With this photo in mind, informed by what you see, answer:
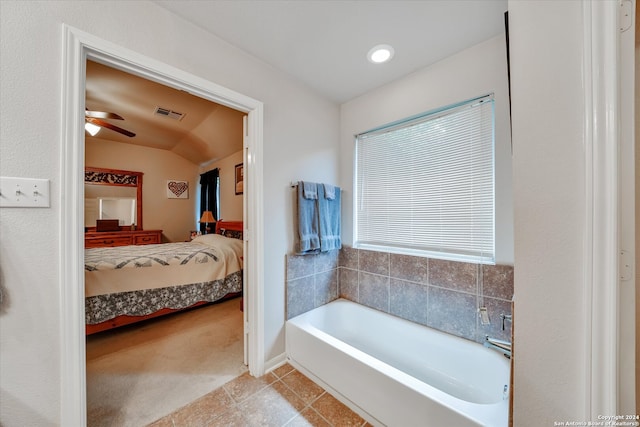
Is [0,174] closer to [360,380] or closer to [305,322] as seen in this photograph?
[305,322]

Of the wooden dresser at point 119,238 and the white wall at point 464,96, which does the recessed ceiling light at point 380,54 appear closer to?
the white wall at point 464,96

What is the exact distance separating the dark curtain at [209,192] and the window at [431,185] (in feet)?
11.5

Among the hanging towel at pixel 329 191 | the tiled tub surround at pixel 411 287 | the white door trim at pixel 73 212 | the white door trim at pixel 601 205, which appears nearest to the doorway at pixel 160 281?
the white door trim at pixel 73 212

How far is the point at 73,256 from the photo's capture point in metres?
1.00

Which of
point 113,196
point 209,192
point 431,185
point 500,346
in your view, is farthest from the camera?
point 209,192

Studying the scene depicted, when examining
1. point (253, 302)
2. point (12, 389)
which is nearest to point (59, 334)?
point (12, 389)

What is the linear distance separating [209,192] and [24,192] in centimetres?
415

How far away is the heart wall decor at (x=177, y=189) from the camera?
499 centimetres

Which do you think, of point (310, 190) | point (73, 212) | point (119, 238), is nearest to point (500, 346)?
point (310, 190)

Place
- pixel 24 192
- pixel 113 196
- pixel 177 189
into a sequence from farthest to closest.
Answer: pixel 177 189 < pixel 113 196 < pixel 24 192

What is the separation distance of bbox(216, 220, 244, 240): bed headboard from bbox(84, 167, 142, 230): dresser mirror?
180 cm

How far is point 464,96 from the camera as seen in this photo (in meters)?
1.60

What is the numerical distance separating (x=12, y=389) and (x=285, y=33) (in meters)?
2.21

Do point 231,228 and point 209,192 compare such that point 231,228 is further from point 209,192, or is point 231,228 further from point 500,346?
point 500,346
